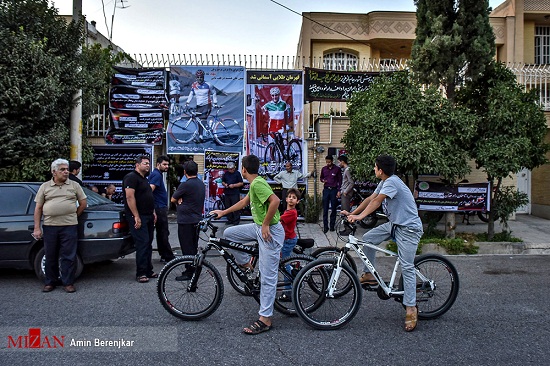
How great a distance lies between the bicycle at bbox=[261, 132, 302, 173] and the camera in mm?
13289

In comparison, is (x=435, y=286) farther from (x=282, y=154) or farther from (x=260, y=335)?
(x=282, y=154)

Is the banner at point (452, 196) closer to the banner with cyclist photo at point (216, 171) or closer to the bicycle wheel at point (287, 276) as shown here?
the banner with cyclist photo at point (216, 171)

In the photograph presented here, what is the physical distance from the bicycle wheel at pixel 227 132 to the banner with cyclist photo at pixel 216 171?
39 centimetres

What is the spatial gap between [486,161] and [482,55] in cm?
211

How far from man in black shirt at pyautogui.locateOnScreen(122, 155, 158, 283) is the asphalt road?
14.0 inches

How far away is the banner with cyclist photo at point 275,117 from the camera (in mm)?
13312

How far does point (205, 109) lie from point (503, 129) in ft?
24.5

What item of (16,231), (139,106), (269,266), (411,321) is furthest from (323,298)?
(139,106)

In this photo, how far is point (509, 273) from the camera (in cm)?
791

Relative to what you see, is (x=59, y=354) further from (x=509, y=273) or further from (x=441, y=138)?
(x=441, y=138)

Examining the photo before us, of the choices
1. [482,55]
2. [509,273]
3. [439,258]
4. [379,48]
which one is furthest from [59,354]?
[379,48]

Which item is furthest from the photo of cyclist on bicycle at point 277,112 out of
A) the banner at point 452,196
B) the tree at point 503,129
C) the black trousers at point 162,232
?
the black trousers at point 162,232

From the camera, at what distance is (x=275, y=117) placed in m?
13.5

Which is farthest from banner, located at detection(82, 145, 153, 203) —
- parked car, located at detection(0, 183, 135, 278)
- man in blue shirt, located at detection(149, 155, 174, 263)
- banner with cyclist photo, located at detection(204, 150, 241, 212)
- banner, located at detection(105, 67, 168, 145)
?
parked car, located at detection(0, 183, 135, 278)
